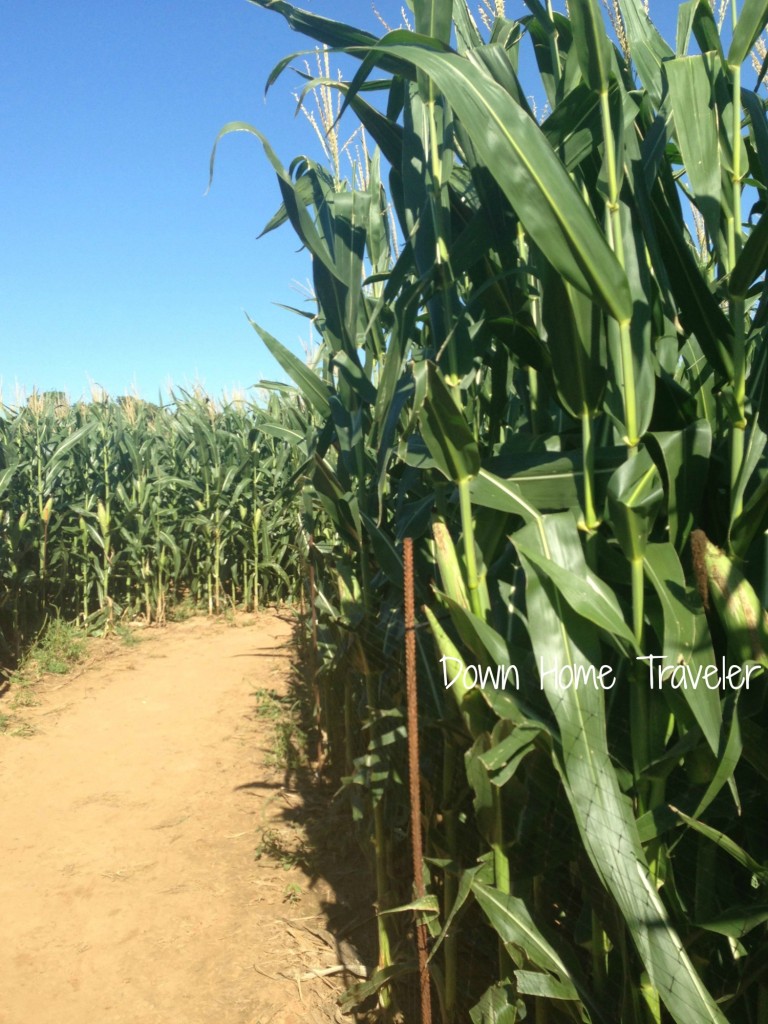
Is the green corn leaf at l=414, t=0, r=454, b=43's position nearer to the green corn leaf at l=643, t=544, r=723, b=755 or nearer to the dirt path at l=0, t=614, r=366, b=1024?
the green corn leaf at l=643, t=544, r=723, b=755

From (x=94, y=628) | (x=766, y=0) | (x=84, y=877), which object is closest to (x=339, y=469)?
(x=766, y=0)

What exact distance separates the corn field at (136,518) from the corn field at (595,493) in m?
5.15

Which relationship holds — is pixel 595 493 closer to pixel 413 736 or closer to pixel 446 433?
pixel 446 433

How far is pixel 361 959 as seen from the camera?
279cm

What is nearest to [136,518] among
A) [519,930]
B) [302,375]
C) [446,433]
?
[302,375]

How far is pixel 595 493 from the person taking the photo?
1.53 m

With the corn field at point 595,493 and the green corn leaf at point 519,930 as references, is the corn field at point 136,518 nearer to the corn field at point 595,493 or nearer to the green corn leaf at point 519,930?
the corn field at point 595,493

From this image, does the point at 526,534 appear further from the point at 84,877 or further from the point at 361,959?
the point at 84,877

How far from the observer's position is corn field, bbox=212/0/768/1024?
129cm

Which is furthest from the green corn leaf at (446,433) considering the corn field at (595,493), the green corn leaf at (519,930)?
the green corn leaf at (519,930)

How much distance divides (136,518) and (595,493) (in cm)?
658

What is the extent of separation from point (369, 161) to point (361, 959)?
2.62m

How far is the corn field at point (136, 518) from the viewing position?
679 centimetres

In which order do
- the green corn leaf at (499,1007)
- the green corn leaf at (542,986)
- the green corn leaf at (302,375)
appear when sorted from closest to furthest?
the green corn leaf at (542,986), the green corn leaf at (499,1007), the green corn leaf at (302,375)
